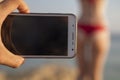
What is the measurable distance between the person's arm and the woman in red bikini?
2.85 feet

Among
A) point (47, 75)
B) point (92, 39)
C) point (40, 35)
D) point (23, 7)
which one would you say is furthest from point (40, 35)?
point (47, 75)

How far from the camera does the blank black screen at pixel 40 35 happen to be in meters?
0.67

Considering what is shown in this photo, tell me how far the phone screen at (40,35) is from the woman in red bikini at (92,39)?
753 mm

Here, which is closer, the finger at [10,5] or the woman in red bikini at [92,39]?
the finger at [10,5]

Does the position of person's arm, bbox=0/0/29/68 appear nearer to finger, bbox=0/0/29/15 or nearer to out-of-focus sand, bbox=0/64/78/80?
finger, bbox=0/0/29/15

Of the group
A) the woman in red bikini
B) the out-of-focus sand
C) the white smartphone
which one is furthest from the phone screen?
the out-of-focus sand

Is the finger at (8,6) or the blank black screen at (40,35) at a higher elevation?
the finger at (8,6)

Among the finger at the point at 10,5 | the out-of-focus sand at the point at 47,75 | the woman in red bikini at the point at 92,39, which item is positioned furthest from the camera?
the out-of-focus sand at the point at 47,75

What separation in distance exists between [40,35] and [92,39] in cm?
79

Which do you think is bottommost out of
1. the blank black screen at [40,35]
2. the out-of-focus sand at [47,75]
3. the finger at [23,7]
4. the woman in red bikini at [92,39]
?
the out-of-focus sand at [47,75]

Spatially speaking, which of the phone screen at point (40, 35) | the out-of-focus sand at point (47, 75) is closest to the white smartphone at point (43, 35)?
the phone screen at point (40, 35)

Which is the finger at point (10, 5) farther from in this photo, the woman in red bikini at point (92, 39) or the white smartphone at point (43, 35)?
the woman in red bikini at point (92, 39)

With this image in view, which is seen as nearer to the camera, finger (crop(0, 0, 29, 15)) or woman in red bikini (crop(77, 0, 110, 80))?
finger (crop(0, 0, 29, 15))

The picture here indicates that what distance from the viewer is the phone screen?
0.67m
